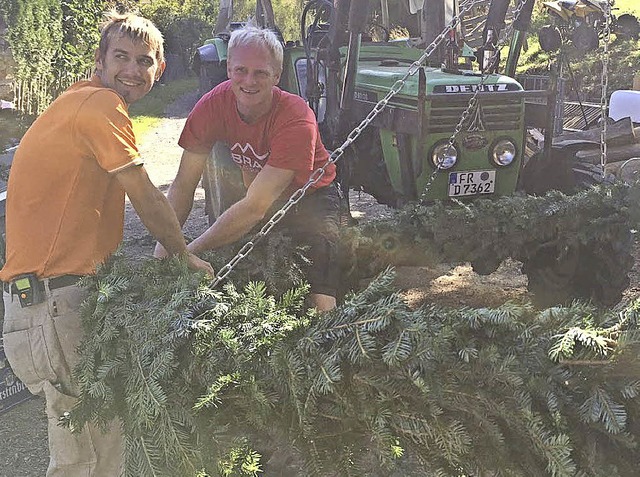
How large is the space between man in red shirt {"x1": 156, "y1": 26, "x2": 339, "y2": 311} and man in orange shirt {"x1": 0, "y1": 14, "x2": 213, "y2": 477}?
1.30 feet

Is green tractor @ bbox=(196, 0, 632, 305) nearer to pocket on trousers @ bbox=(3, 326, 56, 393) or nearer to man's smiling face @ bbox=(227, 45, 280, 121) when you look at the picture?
man's smiling face @ bbox=(227, 45, 280, 121)

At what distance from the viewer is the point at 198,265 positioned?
2.56m

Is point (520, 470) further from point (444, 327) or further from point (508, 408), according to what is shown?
point (444, 327)

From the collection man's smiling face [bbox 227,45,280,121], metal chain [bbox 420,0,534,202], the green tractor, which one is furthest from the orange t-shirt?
metal chain [bbox 420,0,534,202]

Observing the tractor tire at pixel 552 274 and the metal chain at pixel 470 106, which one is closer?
the tractor tire at pixel 552 274

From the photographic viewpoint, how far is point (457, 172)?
479 centimetres

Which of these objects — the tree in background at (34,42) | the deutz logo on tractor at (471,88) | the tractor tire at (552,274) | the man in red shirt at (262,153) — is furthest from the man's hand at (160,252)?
the tree in background at (34,42)

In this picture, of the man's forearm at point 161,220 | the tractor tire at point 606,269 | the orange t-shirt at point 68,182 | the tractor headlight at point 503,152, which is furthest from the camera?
the tractor headlight at point 503,152

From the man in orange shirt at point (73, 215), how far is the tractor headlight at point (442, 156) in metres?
Result: 2.49

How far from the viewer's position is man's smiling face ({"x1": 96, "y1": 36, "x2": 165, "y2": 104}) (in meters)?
2.47

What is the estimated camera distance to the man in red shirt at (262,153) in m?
2.86

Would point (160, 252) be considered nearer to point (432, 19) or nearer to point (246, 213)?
point (246, 213)

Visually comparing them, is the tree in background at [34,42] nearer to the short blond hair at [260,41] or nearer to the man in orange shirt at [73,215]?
the short blond hair at [260,41]

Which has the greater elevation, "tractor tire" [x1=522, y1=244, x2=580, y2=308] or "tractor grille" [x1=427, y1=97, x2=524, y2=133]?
"tractor grille" [x1=427, y1=97, x2=524, y2=133]
